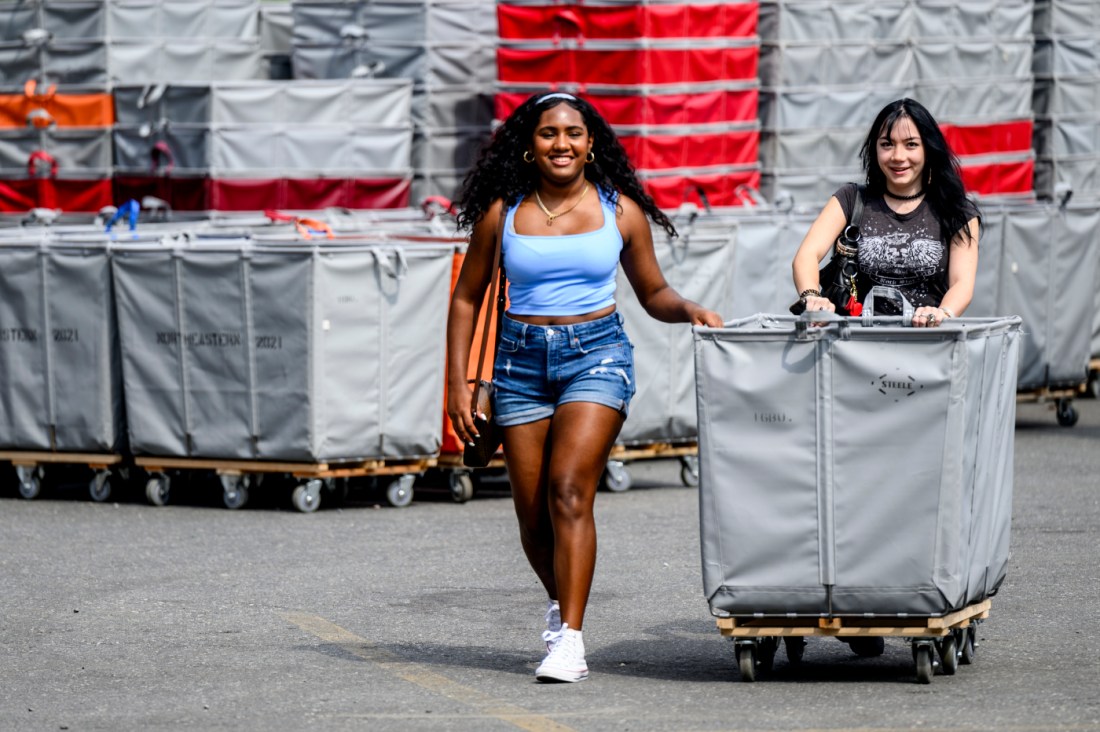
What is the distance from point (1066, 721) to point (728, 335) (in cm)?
162

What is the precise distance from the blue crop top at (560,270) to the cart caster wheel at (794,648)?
1.34 meters

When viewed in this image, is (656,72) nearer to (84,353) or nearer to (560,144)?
(84,353)

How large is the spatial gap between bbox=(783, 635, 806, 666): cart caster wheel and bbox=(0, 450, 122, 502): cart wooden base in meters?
6.73

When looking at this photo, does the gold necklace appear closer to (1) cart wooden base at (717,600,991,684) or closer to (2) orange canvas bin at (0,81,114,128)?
(1) cart wooden base at (717,600,991,684)

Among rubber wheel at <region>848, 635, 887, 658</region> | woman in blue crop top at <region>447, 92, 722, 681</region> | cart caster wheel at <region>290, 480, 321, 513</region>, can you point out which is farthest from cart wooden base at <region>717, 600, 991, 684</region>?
cart caster wheel at <region>290, 480, 321, 513</region>

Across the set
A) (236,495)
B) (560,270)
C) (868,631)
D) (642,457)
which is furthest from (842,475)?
(642,457)

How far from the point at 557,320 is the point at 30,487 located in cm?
706

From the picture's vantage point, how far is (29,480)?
13.7 meters

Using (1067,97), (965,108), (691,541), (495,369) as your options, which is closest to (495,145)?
(495,369)

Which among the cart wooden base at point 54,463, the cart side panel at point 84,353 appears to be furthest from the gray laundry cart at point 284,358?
the cart wooden base at point 54,463

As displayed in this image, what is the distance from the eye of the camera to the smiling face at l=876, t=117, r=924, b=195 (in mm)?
7625

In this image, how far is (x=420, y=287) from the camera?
520 inches

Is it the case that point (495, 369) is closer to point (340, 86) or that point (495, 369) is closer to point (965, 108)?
point (340, 86)

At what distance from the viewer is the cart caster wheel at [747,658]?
24.0 feet
